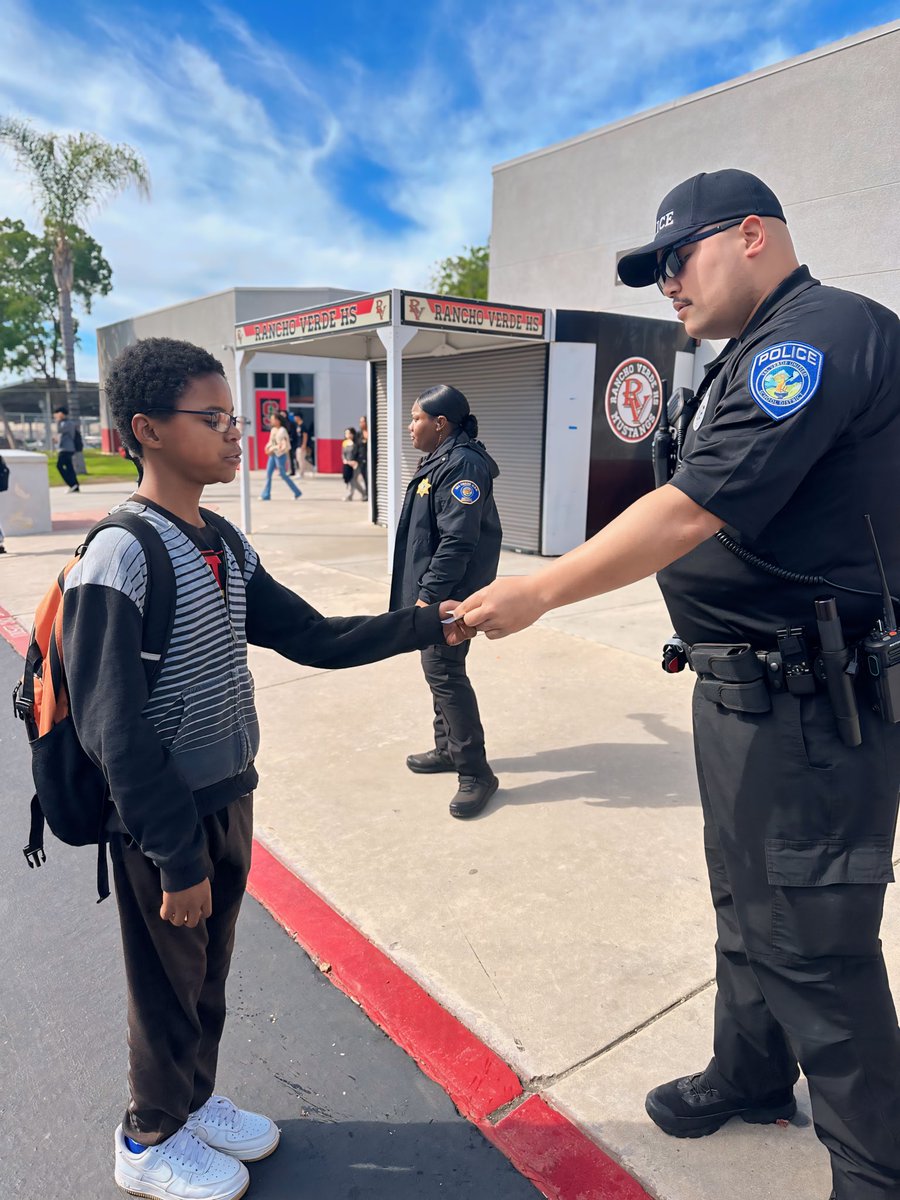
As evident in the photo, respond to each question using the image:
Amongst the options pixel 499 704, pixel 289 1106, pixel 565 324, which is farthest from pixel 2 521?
pixel 289 1106

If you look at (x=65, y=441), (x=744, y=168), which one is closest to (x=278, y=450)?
(x=65, y=441)

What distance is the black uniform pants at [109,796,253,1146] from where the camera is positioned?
1717 mm

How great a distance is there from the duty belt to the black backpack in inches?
44.5

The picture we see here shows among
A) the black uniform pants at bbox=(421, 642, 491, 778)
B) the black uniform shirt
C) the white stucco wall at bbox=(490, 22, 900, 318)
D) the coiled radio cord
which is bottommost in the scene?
the black uniform pants at bbox=(421, 642, 491, 778)

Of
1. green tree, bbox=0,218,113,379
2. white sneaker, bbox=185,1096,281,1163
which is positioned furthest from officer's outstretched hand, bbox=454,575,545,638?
green tree, bbox=0,218,113,379

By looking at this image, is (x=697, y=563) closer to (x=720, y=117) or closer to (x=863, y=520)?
(x=863, y=520)

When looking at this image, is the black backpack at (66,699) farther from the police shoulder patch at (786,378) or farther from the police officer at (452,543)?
the police officer at (452,543)

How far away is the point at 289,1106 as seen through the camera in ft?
7.00

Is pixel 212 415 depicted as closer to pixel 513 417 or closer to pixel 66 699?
pixel 66 699

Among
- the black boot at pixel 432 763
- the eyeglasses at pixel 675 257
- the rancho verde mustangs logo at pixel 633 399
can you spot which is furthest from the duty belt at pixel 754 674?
the rancho verde mustangs logo at pixel 633 399

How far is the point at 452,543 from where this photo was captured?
3.63 m

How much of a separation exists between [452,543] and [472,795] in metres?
1.16

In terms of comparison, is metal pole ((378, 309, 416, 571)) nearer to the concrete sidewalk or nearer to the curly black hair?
the concrete sidewalk

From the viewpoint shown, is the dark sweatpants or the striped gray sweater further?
the dark sweatpants
